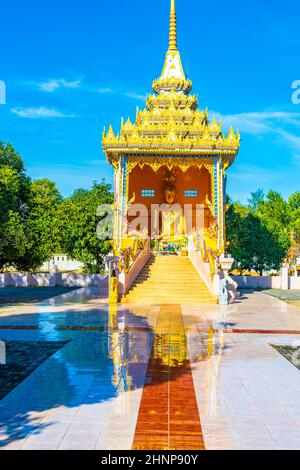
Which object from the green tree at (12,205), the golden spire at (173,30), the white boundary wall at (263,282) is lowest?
the white boundary wall at (263,282)

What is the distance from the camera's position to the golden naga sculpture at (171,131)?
23828 mm

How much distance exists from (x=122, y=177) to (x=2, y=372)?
17.0m

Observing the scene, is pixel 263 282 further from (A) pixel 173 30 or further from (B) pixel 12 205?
(A) pixel 173 30

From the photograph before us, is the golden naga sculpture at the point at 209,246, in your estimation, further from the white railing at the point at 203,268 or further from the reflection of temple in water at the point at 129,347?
the reflection of temple in water at the point at 129,347

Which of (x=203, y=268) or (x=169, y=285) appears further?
(x=203, y=268)

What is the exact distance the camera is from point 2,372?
314 inches

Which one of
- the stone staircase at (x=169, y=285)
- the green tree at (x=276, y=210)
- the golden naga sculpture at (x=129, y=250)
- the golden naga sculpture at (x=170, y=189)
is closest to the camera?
the stone staircase at (x=169, y=285)

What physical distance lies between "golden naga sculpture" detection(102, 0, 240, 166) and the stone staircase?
19.3 feet

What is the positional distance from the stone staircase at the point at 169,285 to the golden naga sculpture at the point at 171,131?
588 centimetres

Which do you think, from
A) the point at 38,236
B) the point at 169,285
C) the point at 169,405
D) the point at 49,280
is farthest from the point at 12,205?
the point at 169,405

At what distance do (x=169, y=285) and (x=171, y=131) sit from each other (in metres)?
8.58

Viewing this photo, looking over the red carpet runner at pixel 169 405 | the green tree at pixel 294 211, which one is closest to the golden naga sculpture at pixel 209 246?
the red carpet runner at pixel 169 405

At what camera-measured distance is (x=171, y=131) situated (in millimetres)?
24484
